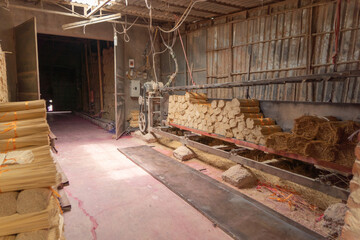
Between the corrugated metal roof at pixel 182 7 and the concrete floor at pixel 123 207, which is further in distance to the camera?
the corrugated metal roof at pixel 182 7

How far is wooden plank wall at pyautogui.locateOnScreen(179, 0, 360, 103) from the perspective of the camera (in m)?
5.00

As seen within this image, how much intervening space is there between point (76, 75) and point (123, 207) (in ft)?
53.3

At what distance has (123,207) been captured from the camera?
346 centimetres

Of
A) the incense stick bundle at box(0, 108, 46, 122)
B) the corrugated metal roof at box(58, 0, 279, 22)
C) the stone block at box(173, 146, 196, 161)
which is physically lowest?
the stone block at box(173, 146, 196, 161)

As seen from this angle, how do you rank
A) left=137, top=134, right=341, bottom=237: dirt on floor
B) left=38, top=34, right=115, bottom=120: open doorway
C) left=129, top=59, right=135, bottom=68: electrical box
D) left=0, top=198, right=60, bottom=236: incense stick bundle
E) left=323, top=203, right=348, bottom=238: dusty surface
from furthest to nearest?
left=38, top=34, right=115, bottom=120: open doorway → left=129, top=59, right=135, bottom=68: electrical box → left=137, top=134, right=341, bottom=237: dirt on floor → left=323, top=203, right=348, bottom=238: dusty surface → left=0, top=198, right=60, bottom=236: incense stick bundle

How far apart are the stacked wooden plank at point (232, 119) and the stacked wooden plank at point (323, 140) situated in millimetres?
582

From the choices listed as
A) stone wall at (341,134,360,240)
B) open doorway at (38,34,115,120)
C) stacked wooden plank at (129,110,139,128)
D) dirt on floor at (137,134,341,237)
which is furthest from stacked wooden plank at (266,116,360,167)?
open doorway at (38,34,115,120)

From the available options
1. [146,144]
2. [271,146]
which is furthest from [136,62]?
[271,146]

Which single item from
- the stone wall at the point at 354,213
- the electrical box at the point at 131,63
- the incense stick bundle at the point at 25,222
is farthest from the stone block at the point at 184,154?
the electrical box at the point at 131,63

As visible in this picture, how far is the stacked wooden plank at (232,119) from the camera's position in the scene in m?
4.15

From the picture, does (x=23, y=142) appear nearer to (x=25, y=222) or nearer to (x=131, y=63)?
(x=25, y=222)

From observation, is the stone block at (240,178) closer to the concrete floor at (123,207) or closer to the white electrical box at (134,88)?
the concrete floor at (123,207)

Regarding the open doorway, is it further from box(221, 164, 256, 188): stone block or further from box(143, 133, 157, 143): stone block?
box(221, 164, 256, 188): stone block

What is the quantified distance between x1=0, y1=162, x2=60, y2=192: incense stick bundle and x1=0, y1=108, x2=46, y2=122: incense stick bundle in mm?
847
